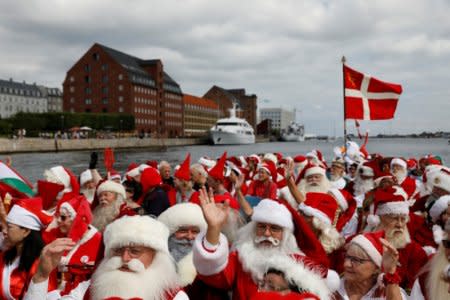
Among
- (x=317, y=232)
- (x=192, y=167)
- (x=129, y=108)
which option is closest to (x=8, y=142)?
(x=129, y=108)

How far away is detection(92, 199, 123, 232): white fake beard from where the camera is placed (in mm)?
4883

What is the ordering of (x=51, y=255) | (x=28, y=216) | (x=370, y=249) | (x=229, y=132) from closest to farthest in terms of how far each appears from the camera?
(x=51, y=255)
(x=370, y=249)
(x=28, y=216)
(x=229, y=132)

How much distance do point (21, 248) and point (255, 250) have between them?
1.86 metres

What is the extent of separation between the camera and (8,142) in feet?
151

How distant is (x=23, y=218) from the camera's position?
3279 mm

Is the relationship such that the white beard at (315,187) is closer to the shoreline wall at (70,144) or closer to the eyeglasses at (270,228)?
the eyeglasses at (270,228)

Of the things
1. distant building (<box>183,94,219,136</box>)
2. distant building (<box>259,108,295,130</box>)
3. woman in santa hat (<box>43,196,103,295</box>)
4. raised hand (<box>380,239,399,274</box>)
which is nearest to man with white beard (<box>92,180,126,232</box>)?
woman in santa hat (<box>43,196,103,295</box>)

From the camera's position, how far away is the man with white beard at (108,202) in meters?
5.01

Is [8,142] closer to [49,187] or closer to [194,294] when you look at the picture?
[49,187]

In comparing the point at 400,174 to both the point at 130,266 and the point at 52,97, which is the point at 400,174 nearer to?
the point at 130,266

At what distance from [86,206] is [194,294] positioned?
1.54m

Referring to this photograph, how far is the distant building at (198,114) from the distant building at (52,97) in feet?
152

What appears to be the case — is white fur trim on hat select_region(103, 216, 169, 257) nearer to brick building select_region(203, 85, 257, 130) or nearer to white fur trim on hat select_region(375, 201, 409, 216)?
white fur trim on hat select_region(375, 201, 409, 216)

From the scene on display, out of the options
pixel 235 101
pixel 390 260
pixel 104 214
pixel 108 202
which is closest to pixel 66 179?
pixel 108 202
